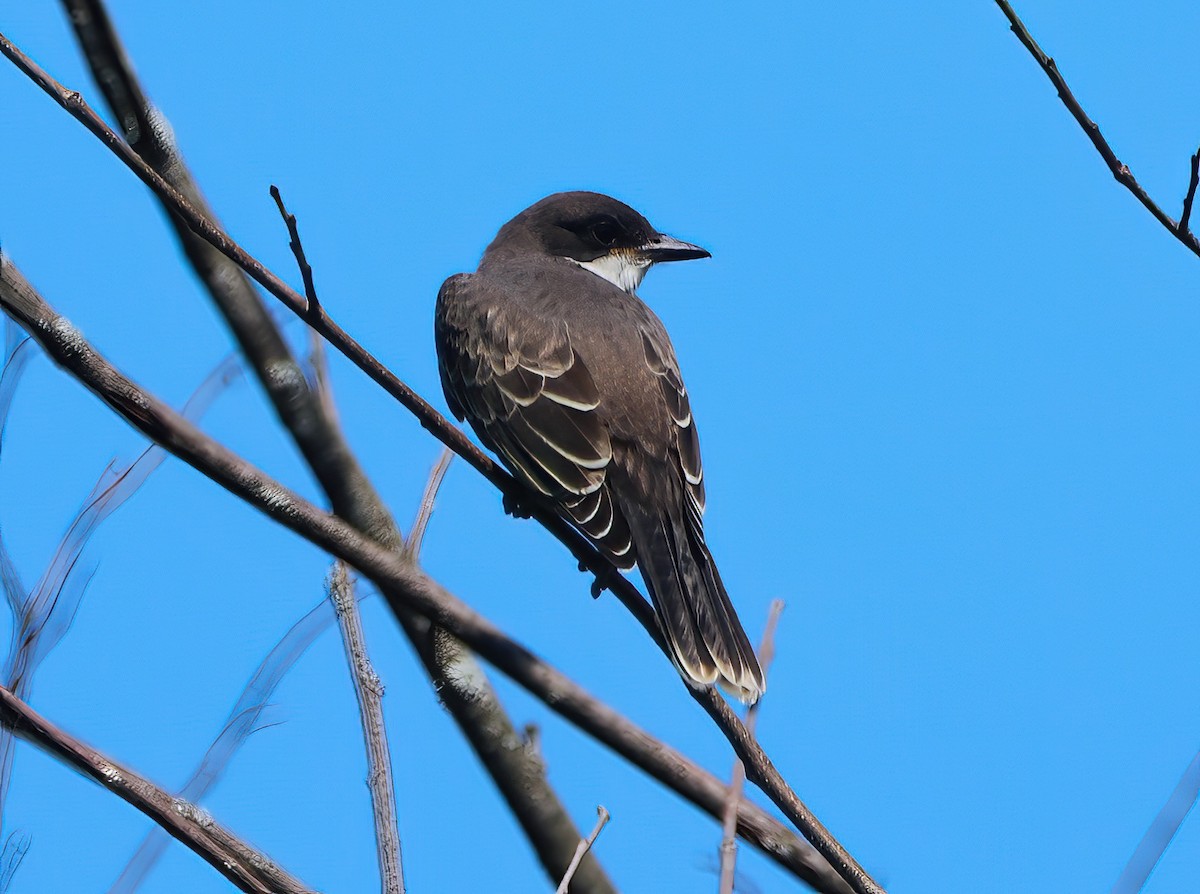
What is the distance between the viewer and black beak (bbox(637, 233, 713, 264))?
7496 millimetres

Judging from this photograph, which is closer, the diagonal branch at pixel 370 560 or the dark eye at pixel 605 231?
the diagonal branch at pixel 370 560

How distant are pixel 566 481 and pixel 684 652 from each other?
1.01m

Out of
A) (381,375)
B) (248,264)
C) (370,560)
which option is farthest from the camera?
(381,375)

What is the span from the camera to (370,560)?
11.0 ft

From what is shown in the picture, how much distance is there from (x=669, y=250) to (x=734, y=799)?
5.01 meters

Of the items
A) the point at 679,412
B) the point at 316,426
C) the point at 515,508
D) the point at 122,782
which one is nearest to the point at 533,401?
the point at 515,508

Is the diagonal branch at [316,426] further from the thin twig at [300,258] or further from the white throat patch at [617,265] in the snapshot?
the white throat patch at [617,265]

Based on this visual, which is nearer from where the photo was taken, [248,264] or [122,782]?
[122,782]

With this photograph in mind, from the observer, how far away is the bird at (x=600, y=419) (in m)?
5.23

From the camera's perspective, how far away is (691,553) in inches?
219

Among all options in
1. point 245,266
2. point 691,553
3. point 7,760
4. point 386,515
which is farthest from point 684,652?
point 7,760

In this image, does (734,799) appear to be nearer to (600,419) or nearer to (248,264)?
(248,264)

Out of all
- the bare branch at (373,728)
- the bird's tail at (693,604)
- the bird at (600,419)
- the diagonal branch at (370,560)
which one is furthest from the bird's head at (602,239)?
the diagonal branch at (370,560)

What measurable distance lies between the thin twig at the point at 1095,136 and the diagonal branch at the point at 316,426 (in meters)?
2.17
